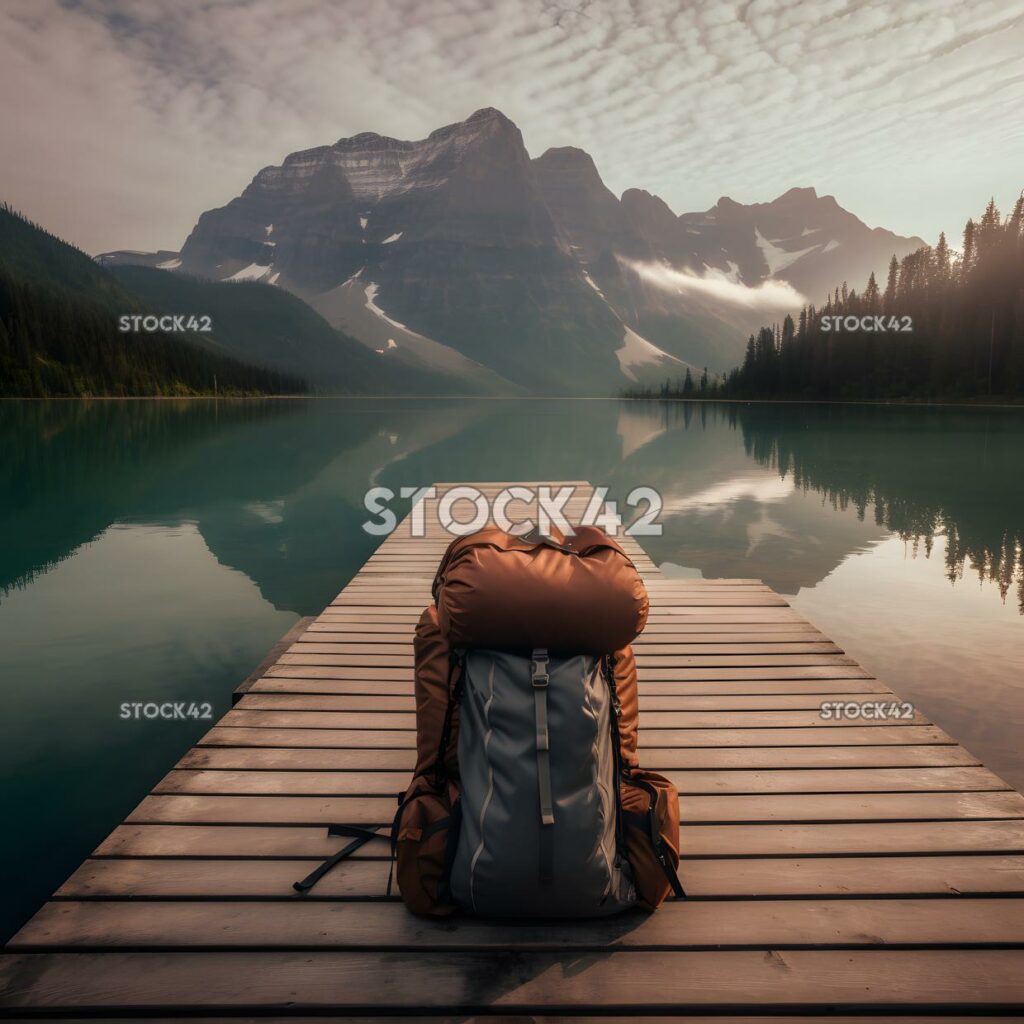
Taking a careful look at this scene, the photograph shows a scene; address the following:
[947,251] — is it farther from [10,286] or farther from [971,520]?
[10,286]

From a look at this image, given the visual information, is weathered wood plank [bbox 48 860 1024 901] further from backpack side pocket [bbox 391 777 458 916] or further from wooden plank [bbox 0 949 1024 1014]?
wooden plank [bbox 0 949 1024 1014]

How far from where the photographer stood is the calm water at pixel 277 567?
495cm

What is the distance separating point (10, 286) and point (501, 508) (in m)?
88.0

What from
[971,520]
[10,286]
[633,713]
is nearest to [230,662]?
[633,713]

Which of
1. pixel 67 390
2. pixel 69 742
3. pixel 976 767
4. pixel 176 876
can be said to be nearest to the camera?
Result: pixel 176 876

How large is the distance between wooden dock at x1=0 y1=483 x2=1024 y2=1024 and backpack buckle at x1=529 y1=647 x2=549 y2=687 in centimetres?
85

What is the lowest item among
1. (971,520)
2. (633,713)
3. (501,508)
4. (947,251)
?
(971,520)

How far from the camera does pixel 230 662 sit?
6805 mm

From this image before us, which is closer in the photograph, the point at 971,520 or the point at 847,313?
the point at 971,520

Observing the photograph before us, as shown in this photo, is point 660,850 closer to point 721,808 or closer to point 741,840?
point 741,840

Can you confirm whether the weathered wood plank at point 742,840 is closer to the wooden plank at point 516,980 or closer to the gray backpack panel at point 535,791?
the wooden plank at point 516,980

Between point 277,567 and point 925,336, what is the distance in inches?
3012

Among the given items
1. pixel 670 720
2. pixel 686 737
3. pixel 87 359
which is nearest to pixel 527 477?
pixel 670 720

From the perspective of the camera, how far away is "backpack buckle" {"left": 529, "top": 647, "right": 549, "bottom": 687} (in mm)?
2061
